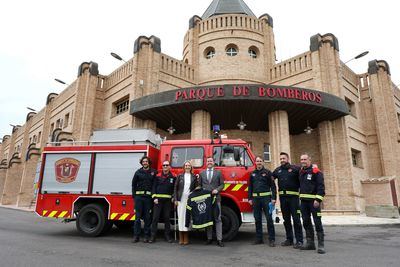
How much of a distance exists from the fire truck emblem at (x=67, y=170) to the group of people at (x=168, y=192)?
221 cm

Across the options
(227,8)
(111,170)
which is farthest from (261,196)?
(227,8)

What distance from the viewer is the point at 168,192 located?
7238 mm

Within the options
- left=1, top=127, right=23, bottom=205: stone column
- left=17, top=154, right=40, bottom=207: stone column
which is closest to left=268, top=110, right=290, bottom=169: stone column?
left=17, top=154, right=40, bottom=207: stone column

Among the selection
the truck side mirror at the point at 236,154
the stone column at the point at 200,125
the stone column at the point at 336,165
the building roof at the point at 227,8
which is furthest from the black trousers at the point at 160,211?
the building roof at the point at 227,8

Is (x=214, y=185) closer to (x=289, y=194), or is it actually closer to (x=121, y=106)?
(x=289, y=194)

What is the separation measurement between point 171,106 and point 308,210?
412 inches

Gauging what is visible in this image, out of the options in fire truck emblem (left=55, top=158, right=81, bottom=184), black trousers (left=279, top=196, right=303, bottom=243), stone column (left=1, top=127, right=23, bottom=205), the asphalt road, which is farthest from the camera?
stone column (left=1, top=127, right=23, bottom=205)

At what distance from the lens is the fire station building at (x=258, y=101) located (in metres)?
15.7

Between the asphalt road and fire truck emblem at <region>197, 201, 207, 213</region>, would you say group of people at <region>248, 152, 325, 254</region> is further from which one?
fire truck emblem at <region>197, 201, 207, 213</region>

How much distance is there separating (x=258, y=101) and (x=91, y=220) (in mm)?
10011

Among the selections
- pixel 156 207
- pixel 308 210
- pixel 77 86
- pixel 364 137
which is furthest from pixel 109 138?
pixel 364 137

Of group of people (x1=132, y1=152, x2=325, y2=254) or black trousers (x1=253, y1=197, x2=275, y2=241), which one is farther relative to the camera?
black trousers (x1=253, y1=197, x2=275, y2=241)

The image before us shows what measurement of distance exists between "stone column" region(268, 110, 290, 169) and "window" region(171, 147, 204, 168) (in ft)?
31.1

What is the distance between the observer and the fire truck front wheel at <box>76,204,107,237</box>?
7.89m
